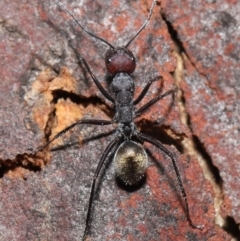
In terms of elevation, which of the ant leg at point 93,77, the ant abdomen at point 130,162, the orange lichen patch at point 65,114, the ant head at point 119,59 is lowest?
the ant abdomen at point 130,162

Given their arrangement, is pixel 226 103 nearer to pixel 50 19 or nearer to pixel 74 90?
pixel 74 90

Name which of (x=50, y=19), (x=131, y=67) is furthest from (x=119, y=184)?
(x=50, y=19)

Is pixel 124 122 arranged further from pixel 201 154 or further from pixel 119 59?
pixel 201 154

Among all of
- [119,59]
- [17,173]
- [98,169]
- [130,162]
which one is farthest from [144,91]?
[17,173]

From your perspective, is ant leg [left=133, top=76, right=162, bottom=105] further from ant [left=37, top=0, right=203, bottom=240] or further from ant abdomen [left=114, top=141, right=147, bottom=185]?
ant abdomen [left=114, top=141, right=147, bottom=185]

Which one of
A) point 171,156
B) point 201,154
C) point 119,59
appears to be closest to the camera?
point 171,156

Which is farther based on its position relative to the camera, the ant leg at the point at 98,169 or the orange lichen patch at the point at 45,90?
the orange lichen patch at the point at 45,90

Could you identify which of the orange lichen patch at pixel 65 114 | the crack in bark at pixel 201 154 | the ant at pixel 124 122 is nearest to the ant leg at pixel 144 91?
the ant at pixel 124 122

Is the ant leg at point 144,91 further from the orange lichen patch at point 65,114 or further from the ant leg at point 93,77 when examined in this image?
the orange lichen patch at point 65,114
